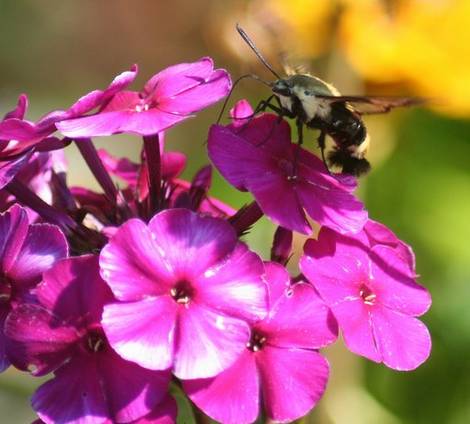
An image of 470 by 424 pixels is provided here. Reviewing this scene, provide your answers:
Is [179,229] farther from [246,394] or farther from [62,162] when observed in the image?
[62,162]

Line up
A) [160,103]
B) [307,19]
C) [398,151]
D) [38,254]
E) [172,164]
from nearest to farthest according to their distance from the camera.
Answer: [38,254]
[160,103]
[172,164]
[398,151]
[307,19]

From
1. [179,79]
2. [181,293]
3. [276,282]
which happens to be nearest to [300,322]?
[276,282]

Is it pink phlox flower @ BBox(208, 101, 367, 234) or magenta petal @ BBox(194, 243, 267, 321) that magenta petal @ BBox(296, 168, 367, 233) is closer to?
pink phlox flower @ BBox(208, 101, 367, 234)

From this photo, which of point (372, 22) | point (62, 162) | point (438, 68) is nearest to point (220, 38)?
point (372, 22)

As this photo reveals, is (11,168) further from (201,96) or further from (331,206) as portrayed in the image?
(331,206)

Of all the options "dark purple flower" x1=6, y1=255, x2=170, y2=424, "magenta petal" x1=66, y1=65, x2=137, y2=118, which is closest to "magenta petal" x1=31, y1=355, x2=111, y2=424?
"dark purple flower" x1=6, y1=255, x2=170, y2=424

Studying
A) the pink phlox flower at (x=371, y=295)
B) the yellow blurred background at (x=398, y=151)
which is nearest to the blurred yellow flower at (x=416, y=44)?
the yellow blurred background at (x=398, y=151)
